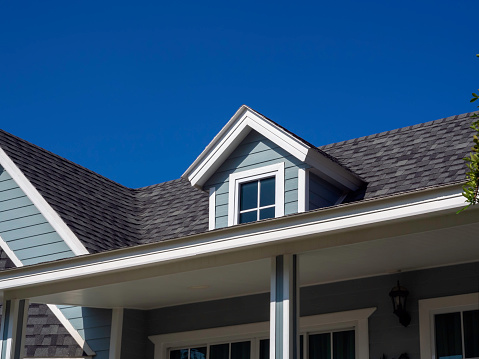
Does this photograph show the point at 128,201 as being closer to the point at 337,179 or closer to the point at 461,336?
the point at 337,179

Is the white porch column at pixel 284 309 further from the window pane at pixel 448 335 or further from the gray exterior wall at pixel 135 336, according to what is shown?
the gray exterior wall at pixel 135 336

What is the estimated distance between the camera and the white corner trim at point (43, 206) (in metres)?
11.8

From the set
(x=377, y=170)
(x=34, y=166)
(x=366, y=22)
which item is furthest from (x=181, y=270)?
(x=366, y=22)

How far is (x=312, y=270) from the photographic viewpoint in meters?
9.45

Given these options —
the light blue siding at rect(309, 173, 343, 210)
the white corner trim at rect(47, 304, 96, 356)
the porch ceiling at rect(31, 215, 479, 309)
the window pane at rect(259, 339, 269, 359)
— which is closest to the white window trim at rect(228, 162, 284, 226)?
the light blue siding at rect(309, 173, 343, 210)

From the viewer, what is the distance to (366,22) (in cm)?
1413

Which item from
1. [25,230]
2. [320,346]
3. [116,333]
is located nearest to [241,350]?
[320,346]

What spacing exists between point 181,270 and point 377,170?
3.74 meters

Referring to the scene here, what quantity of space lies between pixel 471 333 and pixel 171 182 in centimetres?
787

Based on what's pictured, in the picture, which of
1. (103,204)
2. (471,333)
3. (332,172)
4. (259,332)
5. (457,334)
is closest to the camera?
(471,333)

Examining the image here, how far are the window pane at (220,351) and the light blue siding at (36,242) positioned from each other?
1.46 metres

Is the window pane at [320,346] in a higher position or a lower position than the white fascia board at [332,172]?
lower

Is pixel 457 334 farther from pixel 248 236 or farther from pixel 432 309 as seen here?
pixel 248 236

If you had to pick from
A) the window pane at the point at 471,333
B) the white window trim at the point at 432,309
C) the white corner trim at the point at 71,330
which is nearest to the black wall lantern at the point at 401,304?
the white window trim at the point at 432,309
